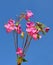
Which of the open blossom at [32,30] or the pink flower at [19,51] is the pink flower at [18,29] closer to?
the open blossom at [32,30]

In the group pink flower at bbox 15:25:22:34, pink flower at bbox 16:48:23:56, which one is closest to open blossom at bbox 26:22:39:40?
pink flower at bbox 15:25:22:34

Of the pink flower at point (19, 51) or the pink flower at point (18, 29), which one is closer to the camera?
the pink flower at point (19, 51)

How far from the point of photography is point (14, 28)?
6.04 metres

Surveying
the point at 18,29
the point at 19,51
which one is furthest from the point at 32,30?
the point at 19,51

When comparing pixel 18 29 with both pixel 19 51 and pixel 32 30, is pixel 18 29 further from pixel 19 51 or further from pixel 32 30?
pixel 19 51

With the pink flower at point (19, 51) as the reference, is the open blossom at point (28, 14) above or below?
above

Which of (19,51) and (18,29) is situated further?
(18,29)

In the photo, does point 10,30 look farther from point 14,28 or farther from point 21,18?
point 21,18

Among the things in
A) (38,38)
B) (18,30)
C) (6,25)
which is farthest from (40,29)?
(6,25)

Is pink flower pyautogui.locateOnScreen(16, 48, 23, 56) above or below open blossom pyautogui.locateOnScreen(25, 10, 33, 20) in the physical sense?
below

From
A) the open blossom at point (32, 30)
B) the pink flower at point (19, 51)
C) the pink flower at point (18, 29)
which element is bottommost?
the pink flower at point (19, 51)

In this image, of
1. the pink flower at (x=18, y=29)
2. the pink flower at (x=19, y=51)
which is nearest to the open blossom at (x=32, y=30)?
the pink flower at (x=18, y=29)

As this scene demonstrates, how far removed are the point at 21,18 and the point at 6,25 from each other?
0.61 m

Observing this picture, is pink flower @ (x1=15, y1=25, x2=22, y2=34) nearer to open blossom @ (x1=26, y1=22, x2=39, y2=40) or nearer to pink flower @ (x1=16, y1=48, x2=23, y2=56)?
open blossom @ (x1=26, y1=22, x2=39, y2=40)
